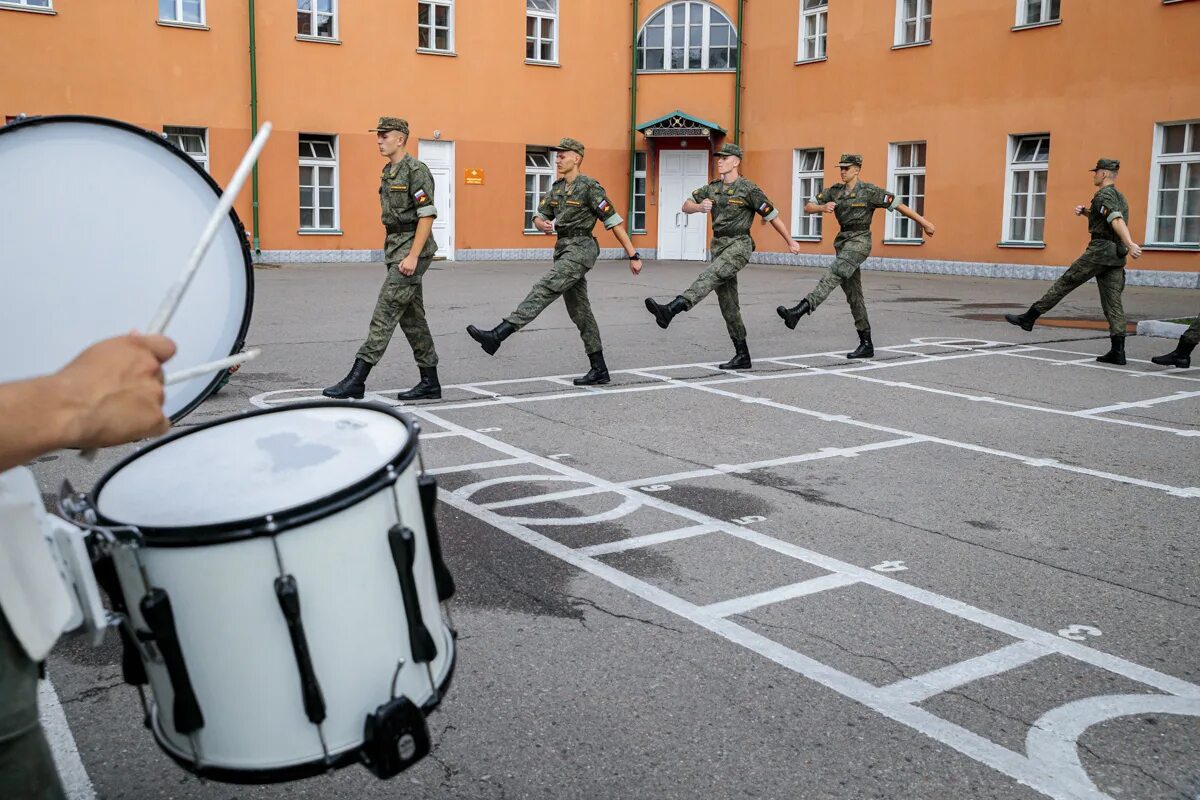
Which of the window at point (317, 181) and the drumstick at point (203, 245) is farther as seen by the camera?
the window at point (317, 181)

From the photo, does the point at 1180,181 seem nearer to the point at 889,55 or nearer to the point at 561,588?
the point at 889,55

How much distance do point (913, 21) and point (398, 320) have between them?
19748mm

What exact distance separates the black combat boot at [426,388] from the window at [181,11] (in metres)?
17.5

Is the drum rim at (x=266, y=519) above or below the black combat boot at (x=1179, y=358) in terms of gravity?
above

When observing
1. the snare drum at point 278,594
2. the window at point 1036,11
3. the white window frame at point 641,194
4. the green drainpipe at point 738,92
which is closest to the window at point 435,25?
the white window frame at point 641,194

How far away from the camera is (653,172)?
3061 centimetres

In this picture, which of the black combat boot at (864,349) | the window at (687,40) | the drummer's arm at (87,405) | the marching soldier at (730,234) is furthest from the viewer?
the window at (687,40)

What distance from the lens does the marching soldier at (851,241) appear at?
12.0 metres

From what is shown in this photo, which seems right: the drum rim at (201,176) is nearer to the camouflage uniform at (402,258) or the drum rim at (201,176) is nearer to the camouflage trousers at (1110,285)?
the camouflage uniform at (402,258)

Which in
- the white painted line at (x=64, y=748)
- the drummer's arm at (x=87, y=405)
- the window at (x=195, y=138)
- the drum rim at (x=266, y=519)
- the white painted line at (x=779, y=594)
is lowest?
the white painted line at (x=64, y=748)

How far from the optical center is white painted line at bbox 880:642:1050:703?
3855 millimetres

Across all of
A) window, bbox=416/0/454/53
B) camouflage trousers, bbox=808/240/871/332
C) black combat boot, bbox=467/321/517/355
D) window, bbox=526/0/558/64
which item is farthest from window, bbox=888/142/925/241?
black combat boot, bbox=467/321/517/355

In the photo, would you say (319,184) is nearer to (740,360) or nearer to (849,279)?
(849,279)

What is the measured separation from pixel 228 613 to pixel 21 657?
0.43m
